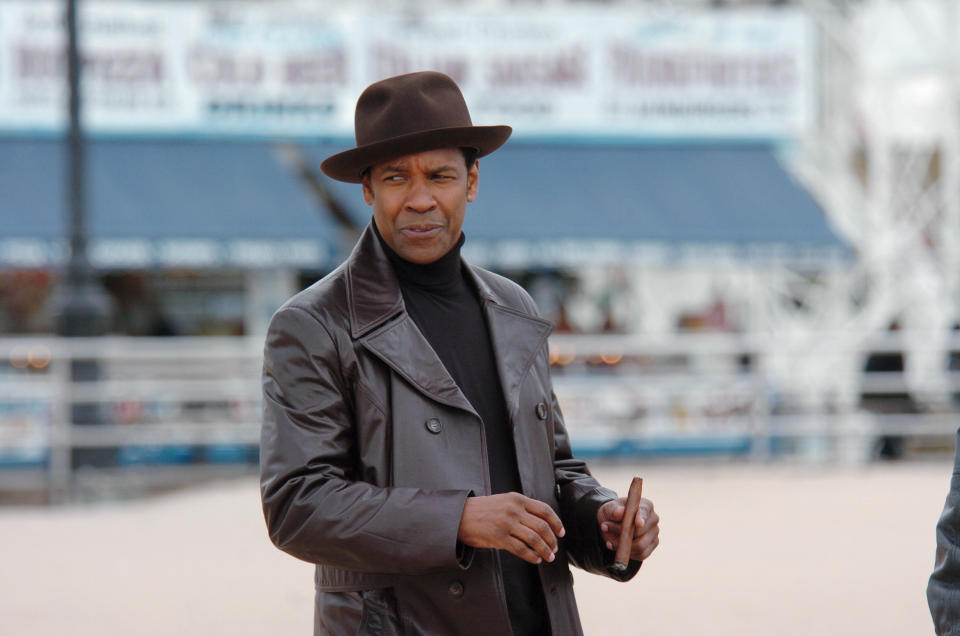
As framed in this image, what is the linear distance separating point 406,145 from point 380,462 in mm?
613

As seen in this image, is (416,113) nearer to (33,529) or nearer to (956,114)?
(33,529)

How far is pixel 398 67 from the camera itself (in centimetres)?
1553

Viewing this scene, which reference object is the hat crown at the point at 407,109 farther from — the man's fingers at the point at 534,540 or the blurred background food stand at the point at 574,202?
the blurred background food stand at the point at 574,202

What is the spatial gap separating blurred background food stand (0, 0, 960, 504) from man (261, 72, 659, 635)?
9294 millimetres

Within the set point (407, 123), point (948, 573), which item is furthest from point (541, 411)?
point (948, 573)

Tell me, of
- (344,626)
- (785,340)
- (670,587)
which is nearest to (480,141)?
(344,626)

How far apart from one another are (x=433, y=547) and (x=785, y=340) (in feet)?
49.5

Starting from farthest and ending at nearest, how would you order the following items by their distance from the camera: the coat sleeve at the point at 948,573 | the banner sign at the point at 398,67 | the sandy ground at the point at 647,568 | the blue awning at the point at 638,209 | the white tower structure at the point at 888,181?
the white tower structure at the point at 888,181 < the banner sign at the point at 398,67 < the blue awning at the point at 638,209 < the sandy ground at the point at 647,568 < the coat sleeve at the point at 948,573

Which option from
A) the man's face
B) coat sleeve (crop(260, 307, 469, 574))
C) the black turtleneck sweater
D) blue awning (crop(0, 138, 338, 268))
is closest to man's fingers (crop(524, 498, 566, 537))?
A: coat sleeve (crop(260, 307, 469, 574))

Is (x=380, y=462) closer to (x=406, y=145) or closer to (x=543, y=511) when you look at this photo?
(x=543, y=511)

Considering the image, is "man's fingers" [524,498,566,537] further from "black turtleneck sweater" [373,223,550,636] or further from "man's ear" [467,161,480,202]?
"man's ear" [467,161,480,202]

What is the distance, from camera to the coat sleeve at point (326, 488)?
7.68 ft

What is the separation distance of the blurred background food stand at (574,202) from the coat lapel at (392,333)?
369 inches

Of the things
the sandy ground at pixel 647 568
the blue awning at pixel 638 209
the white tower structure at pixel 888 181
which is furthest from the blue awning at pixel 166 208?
the white tower structure at pixel 888 181
